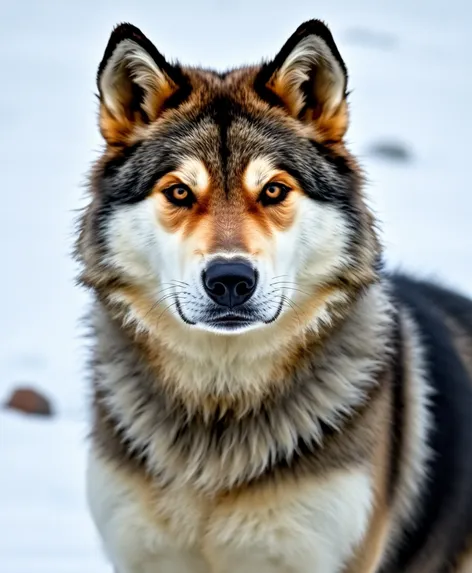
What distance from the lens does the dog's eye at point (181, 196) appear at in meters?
3.85

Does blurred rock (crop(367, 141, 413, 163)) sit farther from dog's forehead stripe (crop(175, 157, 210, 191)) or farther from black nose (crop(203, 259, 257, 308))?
black nose (crop(203, 259, 257, 308))

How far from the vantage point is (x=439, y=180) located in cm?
1620

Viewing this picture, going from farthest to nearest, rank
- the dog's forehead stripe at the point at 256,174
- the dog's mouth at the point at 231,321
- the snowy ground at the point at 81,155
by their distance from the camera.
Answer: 1. the snowy ground at the point at 81,155
2. the dog's forehead stripe at the point at 256,174
3. the dog's mouth at the point at 231,321

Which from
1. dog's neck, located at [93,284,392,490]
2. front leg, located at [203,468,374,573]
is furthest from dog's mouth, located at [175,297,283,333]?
front leg, located at [203,468,374,573]

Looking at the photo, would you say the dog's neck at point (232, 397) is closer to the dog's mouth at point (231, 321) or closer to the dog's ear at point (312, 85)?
the dog's mouth at point (231, 321)

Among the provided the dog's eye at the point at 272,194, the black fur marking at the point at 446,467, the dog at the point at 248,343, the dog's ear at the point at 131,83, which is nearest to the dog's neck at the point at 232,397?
the dog at the point at 248,343

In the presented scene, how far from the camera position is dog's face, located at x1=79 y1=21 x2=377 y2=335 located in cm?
372

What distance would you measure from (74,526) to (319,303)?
2.64 m

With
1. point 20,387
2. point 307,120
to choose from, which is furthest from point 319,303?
point 20,387

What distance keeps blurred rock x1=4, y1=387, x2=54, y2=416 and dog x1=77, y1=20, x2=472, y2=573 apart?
140 inches

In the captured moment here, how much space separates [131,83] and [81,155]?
12788 mm

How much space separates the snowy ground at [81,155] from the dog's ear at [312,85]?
13.8 inches

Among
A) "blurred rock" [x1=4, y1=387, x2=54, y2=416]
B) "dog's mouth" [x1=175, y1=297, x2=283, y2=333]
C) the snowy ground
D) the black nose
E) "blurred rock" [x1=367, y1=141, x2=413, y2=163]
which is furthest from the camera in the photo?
"blurred rock" [x1=367, y1=141, x2=413, y2=163]

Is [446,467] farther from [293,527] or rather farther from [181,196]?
[181,196]
